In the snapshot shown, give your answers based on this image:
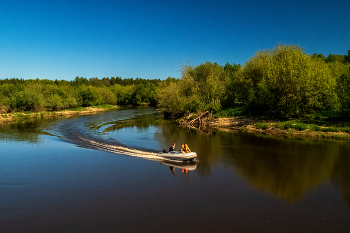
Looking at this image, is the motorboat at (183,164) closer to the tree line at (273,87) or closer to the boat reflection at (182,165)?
the boat reflection at (182,165)

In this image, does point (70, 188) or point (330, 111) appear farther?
point (330, 111)

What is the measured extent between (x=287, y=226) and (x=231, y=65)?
77.7m

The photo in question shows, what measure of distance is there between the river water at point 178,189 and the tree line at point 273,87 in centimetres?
943

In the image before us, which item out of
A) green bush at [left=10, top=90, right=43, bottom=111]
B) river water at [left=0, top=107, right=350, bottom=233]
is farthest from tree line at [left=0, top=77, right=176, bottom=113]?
river water at [left=0, top=107, right=350, bottom=233]

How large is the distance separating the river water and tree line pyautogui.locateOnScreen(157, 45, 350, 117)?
9.43m

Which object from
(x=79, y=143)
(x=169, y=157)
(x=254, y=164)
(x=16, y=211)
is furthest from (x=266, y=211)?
(x=79, y=143)

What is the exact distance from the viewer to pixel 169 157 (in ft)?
73.9

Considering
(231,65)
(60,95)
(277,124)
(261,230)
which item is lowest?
(261,230)

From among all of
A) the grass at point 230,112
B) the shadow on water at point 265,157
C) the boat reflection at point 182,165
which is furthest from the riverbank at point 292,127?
the boat reflection at point 182,165

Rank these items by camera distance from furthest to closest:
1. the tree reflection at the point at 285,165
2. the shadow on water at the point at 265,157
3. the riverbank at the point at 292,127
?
the riverbank at the point at 292,127, the shadow on water at the point at 265,157, the tree reflection at the point at 285,165

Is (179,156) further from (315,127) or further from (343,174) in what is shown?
(315,127)

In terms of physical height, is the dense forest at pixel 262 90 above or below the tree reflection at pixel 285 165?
above

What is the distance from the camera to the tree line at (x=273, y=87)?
34.7 m

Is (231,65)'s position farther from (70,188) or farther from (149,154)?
(70,188)
